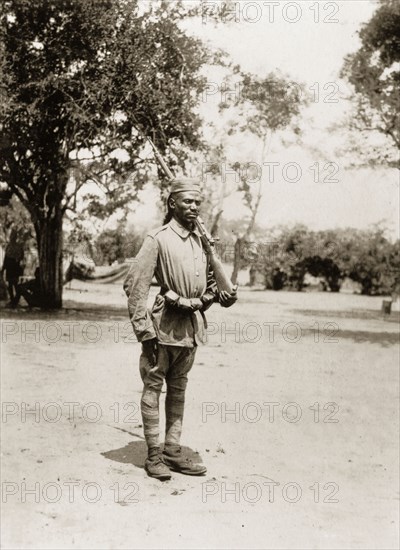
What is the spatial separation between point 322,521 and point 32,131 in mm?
13903

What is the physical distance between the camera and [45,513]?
515cm

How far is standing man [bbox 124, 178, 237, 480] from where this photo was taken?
493 centimetres

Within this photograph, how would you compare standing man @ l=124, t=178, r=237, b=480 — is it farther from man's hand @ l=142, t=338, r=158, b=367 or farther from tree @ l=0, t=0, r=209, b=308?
tree @ l=0, t=0, r=209, b=308

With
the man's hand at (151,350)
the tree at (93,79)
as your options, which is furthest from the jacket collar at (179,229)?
the tree at (93,79)

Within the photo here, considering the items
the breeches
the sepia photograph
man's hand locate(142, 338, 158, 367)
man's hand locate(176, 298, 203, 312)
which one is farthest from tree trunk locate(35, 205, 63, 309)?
man's hand locate(176, 298, 203, 312)

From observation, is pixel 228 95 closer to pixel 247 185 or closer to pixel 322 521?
pixel 247 185

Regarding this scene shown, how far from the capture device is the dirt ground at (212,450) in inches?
194

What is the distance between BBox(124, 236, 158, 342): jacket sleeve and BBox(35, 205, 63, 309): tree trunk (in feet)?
50.2

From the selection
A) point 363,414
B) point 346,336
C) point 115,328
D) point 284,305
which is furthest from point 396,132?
point 284,305

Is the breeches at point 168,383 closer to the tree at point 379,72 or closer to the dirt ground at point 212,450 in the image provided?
the dirt ground at point 212,450

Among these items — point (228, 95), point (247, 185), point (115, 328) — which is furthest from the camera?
point (247, 185)

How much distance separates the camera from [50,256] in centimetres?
1997

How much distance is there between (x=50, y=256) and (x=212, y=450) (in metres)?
14.0

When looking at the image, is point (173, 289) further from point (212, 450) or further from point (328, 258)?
point (328, 258)
